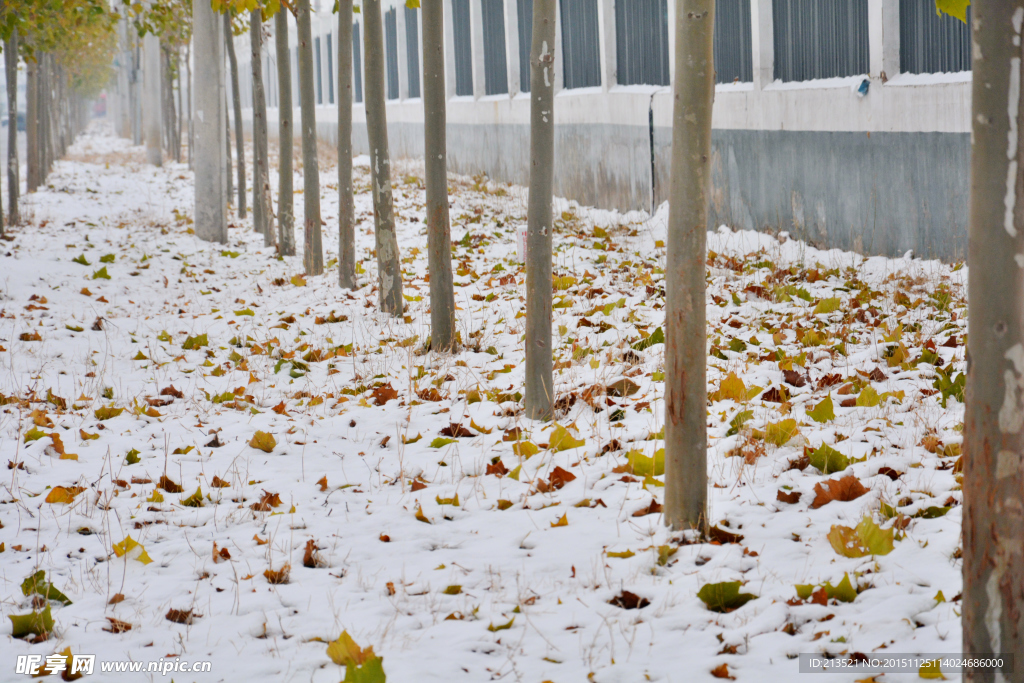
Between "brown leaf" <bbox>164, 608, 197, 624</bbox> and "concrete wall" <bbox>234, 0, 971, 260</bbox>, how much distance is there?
7.67 meters

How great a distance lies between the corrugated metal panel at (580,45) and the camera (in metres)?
15.3

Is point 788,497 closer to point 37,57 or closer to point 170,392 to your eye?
point 170,392

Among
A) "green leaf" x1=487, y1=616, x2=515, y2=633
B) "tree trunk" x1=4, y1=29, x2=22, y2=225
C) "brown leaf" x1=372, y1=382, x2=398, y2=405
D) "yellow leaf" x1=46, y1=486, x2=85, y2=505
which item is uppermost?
"tree trunk" x1=4, y1=29, x2=22, y2=225

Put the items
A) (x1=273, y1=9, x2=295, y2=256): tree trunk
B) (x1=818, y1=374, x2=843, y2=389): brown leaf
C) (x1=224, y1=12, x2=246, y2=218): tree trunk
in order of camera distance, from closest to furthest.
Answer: (x1=818, y1=374, x2=843, y2=389): brown leaf, (x1=273, y1=9, x2=295, y2=256): tree trunk, (x1=224, y1=12, x2=246, y2=218): tree trunk

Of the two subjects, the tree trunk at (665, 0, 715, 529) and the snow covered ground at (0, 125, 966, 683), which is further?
the tree trunk at (665, 0, 715, 529)

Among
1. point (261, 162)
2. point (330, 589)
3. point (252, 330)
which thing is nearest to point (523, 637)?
point (330, 589)

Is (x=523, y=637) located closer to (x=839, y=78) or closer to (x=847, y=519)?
Result: (x=847, y=519)

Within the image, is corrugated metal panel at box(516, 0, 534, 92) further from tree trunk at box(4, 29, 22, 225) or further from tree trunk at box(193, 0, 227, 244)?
tree trunk at box(4, 29, 22, 225)

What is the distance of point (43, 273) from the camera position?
32.5 feet

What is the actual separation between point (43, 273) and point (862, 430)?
29.2 feet

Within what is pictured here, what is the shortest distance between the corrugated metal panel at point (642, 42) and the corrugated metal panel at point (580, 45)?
72cm

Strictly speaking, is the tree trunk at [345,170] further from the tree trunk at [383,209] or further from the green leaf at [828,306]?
the green leaf at [828,306]

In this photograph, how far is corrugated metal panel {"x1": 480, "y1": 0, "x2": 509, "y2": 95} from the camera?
18.7 metres

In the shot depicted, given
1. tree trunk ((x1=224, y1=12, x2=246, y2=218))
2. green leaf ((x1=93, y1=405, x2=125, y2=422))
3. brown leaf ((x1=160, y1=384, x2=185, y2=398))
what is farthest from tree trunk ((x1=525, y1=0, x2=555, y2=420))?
tree trunk ((x1=224, y1=12, x2=246, y2=218))
